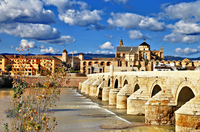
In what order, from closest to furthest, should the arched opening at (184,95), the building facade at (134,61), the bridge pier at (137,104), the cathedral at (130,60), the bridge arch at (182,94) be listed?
the bridge arch at (182,94), the arched opening at (184,95), the bridge pier at (137,104), the building facade at (134,61), the cathedral at (130,60)

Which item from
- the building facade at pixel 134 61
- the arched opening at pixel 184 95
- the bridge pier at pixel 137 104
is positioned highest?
the building facade at pixel 134 61

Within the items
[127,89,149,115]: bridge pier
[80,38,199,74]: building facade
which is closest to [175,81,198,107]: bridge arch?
[127,89,149,115]: bridge pier

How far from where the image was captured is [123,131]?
49.0 feet

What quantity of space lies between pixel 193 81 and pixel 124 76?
603 inches

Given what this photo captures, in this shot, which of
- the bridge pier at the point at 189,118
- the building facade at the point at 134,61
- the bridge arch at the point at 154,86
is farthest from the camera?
the building facade at the point at 134,61

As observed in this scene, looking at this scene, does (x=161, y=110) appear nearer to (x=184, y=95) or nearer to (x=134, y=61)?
(x=184, y=95)

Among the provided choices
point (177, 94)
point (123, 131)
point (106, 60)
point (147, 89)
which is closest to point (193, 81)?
point (177, 94)

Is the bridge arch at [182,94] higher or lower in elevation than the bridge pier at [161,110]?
higher

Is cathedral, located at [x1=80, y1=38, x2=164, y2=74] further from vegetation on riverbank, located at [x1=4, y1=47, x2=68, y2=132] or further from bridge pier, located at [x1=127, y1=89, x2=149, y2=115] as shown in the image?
vegetation on riverbank, located at [x1=4, y1=47, x2=68, y2=132]

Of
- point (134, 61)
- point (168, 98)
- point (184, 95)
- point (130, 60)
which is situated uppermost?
point (130, 60)

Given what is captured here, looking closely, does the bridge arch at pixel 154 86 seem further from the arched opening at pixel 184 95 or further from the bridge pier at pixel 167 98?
the arched opening at pixel 184 95

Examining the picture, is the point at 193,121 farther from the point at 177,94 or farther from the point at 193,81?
the point at 177,94

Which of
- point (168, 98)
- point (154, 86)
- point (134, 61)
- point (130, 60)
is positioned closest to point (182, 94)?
point (168, 98)

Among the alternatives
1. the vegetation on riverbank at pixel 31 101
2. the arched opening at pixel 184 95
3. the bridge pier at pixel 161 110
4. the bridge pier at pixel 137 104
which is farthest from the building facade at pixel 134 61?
the vegetation on riverbank at pixel 31 101
